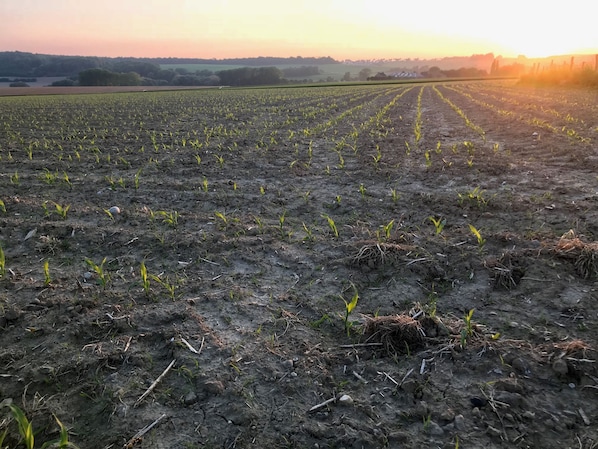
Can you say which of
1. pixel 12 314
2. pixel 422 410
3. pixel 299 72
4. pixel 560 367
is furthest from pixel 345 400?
pixel 299 72

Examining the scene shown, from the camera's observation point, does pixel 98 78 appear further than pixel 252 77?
No

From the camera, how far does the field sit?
7.13 feet

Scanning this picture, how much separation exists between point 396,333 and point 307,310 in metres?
0.73

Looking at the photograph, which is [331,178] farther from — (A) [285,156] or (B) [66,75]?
(B) [66,75]

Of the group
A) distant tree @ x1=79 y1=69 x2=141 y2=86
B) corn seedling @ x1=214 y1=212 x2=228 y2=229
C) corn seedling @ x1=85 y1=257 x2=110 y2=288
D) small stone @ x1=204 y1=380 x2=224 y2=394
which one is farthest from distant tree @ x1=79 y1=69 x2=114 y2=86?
small stone @ x1=204 y1=380 x2=224 y2=394

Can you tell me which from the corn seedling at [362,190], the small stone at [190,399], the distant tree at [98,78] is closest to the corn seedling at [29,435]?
the small stone at [190,399]

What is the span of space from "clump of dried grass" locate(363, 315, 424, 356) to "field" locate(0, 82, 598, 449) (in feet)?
0.03

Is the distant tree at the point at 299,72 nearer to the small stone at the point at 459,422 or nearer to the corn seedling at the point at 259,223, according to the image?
the corn seedling at the point at 259,223

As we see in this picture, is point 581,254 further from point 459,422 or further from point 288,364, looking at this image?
point 288,364

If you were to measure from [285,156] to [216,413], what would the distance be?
6664mm

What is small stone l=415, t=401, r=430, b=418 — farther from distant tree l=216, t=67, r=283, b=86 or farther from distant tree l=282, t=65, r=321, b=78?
distant tree l=282, t=65, r=321, b=78

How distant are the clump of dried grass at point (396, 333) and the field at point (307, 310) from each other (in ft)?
0.03

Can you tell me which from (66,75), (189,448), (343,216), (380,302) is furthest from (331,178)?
(66,75)

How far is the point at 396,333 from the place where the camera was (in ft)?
9.09
